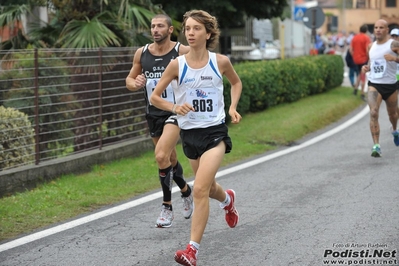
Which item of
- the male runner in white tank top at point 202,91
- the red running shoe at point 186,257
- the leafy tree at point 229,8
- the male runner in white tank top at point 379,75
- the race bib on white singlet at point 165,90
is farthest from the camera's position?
the leafy tree at point 229,8

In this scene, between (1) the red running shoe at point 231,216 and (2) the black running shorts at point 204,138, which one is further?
(1) the red running shoe at point 231,216

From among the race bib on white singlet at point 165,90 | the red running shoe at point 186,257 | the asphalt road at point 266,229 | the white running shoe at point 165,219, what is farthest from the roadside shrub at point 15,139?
the red running shoe at point 186,257

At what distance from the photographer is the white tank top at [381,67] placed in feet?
41.7

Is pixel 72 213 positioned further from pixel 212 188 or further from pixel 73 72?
pixel 73 72

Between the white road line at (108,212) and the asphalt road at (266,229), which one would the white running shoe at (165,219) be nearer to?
the asphalt road at (266,229)

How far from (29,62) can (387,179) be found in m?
4.87

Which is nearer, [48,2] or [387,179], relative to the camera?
[387,179]

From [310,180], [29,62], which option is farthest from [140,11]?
[310,180]

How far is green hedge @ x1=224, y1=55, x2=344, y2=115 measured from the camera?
1802cm

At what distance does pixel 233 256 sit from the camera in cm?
684

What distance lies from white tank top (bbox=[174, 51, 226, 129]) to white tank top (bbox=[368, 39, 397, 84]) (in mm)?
6185

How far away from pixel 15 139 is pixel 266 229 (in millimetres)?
4376

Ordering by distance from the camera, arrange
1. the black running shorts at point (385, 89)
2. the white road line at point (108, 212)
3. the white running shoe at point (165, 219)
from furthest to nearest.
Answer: the black running shorts at point (385, 89) < the white running shoe at point (165, 219) < the white road line at point (108, 212)

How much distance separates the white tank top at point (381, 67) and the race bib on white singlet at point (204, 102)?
20.5 feet
